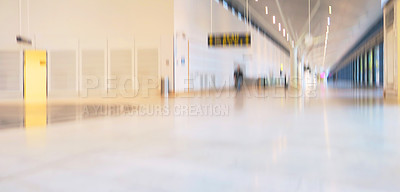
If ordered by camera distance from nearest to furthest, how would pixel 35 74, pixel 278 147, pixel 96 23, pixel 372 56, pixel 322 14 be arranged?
pixel 278 147
pixel 96 23
pixel 35 74
pixel 322 14
pixel 372 56

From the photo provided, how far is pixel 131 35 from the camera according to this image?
51.5 feet

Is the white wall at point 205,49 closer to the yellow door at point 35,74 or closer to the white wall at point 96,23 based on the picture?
the white wall at point 96,23

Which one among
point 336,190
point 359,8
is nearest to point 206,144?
point 336,190

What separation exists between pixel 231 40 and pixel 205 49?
3.39m

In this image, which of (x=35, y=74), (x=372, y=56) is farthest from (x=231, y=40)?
(x=372, y=56)

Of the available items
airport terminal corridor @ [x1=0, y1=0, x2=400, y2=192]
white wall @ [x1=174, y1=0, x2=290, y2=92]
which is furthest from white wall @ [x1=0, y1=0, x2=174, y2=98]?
white wall @ [x1=174, y1=0, x2=290, y2=92]

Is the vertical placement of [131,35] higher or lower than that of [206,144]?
higher

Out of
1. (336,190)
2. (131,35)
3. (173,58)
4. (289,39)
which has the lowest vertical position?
(336,190)

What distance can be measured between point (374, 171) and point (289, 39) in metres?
30.8

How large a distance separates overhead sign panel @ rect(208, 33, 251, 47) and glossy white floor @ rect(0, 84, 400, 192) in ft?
40.9

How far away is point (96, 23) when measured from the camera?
1567 centimetres

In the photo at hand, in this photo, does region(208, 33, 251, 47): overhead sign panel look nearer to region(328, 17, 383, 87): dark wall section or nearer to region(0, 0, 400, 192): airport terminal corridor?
region(0, 0, 400, 192): airport terminal corridor

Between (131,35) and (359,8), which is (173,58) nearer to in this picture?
(131,35)

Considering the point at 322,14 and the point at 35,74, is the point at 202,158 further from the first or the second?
the point at 322,14
